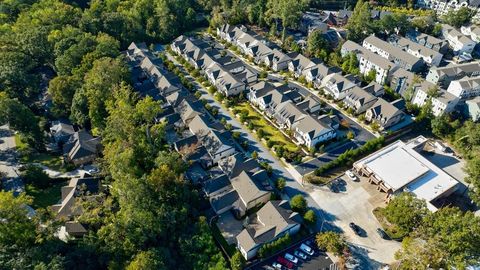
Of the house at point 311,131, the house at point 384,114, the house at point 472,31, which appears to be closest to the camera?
the house at point 311,131

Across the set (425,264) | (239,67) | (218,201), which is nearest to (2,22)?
(239,67)

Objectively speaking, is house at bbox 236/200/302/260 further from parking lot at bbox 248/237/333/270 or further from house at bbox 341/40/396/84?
house at bbox 341/40/396/84

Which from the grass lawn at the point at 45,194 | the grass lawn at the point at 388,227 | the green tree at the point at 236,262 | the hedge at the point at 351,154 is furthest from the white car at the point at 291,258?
the grass lawn at the point at 45,194

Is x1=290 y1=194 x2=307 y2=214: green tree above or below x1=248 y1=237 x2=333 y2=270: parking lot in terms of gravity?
above

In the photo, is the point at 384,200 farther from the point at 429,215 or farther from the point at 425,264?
the point at 425,264

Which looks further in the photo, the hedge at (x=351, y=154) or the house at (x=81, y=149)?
the house at (x=81, y=149)

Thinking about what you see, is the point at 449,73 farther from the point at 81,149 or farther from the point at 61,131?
the point at 61,131

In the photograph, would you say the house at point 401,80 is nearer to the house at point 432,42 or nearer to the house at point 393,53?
the house at point 393,53

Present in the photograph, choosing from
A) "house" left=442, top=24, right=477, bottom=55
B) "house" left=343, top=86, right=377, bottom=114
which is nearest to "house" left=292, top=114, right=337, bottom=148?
"house" left=343, top=86, right=377, bottom=114
